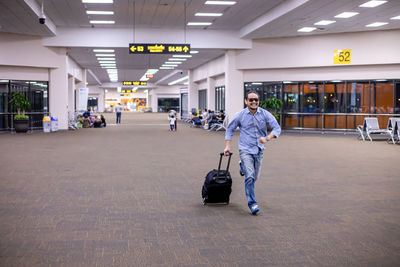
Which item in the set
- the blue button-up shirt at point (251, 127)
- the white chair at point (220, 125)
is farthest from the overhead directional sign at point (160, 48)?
the blue button-up shirt at point (251, 127)

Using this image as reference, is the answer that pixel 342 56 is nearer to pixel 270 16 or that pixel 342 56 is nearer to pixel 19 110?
pixel 270 16

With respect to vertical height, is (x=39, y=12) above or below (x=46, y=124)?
above

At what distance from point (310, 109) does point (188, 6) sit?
34.0 feet

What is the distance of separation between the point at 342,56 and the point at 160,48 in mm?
9115

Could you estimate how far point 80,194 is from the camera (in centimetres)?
748

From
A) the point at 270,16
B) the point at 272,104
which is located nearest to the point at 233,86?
the point at 272,104

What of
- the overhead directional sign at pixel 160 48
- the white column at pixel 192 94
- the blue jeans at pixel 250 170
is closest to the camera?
the blue jeans at pixel 250 170

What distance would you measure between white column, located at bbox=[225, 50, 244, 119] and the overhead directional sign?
4619mm

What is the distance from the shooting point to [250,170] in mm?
6258

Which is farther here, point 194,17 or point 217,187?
point 194,17

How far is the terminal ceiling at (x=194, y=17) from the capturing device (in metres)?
16.3

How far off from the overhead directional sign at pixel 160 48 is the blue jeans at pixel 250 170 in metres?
14.6

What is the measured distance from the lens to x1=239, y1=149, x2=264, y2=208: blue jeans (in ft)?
A: 20.3

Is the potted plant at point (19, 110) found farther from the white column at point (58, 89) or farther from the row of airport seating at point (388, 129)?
the row of airport seating at point (388, 129)
